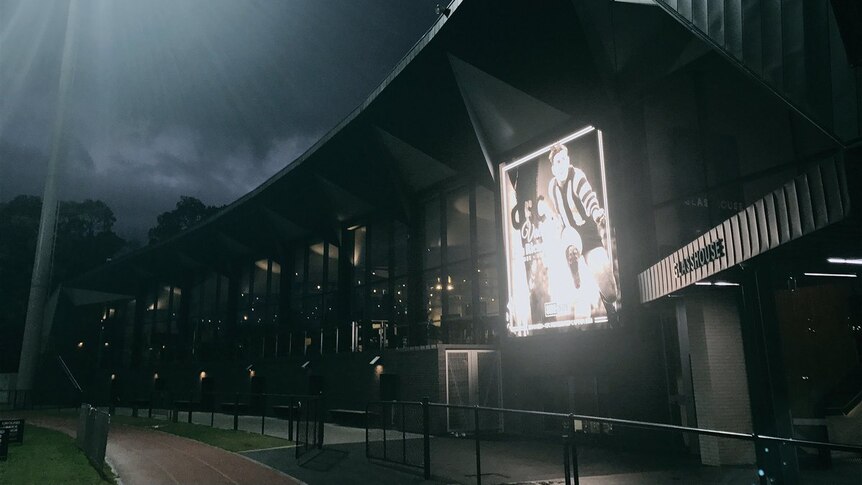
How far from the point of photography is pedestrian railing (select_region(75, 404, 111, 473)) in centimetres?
1223

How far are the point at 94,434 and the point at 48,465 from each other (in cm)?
123

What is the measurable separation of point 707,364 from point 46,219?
2038 inches

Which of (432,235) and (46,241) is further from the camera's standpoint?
(46,241)

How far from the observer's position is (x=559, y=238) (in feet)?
64.7

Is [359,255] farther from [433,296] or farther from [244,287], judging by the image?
[244,287]

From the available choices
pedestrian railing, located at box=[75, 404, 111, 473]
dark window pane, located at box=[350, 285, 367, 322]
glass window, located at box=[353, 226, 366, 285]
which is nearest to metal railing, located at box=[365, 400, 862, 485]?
pedestrian railing, located at box=[75, 404, 111, 473]

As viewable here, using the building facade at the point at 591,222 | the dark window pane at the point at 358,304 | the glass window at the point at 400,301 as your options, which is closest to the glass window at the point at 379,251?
the building facade at the point at 591,222

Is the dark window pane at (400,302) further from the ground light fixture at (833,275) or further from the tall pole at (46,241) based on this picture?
the tall pole at (46,241)

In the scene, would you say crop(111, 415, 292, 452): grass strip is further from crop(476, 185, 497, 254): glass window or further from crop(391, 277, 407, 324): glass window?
crop(476, 185, 497, 254): glass window

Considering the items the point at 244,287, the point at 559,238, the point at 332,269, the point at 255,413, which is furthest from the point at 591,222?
the point at 244,287

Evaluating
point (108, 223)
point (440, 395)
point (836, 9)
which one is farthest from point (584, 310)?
point (108, 223)

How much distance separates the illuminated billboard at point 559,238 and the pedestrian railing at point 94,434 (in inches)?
524

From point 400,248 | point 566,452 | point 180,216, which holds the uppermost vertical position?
point 180,216

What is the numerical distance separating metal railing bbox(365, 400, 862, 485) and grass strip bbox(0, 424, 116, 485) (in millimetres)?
5957
